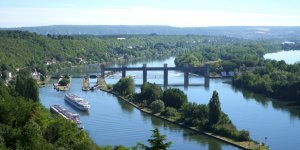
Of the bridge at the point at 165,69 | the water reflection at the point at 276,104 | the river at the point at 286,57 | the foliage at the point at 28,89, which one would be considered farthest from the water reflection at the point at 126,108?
the river at the point at 286,57

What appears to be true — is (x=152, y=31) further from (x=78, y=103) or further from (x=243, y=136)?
(x=243, y=136)

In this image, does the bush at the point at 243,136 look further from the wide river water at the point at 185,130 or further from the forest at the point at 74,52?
the forest at the point at 74,52

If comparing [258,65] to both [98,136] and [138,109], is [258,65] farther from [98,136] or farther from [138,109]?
[98,136]

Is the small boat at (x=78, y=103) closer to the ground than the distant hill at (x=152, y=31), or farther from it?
farther from it

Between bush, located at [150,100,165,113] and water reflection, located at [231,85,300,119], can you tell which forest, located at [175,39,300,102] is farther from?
bush, located at [150,100,165,113]

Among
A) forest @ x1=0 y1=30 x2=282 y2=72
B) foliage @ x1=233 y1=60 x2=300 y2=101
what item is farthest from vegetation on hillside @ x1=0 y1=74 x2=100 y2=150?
forest @ x1=0 y1=30 x2=282 y2=72

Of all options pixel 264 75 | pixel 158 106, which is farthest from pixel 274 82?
pixel 158 106

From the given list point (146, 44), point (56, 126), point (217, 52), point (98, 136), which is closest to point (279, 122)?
point (98, 136)
